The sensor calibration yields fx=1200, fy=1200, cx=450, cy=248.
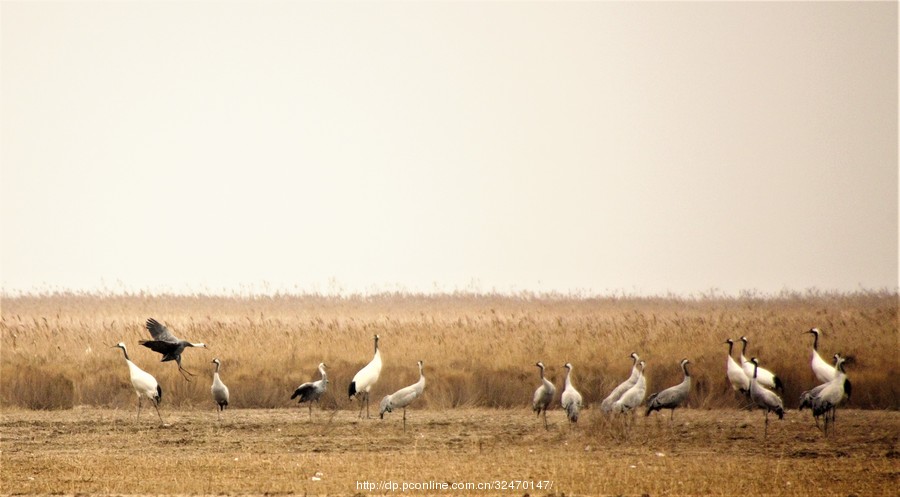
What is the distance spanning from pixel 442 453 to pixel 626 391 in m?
3.42

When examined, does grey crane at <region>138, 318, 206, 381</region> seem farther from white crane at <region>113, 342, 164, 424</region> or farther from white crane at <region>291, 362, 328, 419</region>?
white crane at <region>291, 362, 328, 419</region>

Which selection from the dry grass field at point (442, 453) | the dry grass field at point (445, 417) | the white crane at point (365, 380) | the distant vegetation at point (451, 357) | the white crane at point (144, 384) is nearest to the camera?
the dry grass field at point (442, 453)

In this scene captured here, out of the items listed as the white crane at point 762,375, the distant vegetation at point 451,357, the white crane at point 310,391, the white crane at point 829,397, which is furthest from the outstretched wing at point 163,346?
the white crane at point 829,397

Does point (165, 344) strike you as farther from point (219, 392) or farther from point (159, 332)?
point (219, 392)

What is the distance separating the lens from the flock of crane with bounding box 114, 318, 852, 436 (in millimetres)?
16047

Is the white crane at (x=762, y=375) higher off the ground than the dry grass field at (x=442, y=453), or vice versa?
the white crane at (x=762, y=375)

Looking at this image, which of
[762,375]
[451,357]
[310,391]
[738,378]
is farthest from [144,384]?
[762,375]

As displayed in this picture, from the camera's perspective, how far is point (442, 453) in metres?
14.6

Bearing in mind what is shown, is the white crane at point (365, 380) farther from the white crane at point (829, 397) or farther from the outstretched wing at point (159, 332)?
the white crane at point (829, 397)

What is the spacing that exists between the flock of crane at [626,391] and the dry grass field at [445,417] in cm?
31

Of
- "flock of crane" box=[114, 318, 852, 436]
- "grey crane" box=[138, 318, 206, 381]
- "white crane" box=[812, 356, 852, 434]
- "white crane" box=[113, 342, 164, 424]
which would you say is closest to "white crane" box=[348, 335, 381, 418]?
"flock of crane" box=[114, 318, 852, 436]

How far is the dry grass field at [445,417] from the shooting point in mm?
12781

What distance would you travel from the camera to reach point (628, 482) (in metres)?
12.4

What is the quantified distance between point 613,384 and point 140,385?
7.56m
